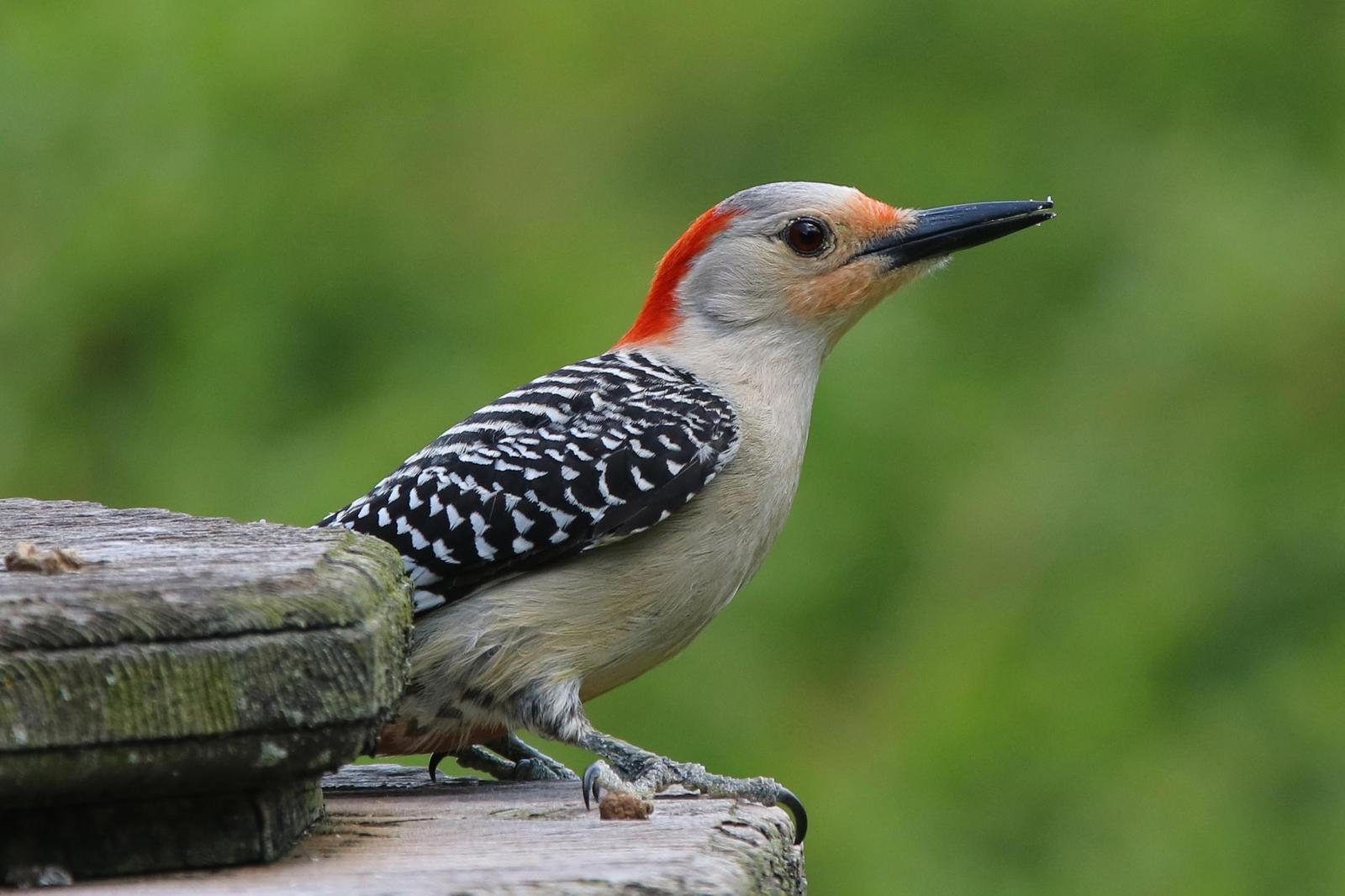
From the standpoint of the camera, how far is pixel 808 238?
5.07 m

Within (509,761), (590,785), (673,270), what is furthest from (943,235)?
(590,785)

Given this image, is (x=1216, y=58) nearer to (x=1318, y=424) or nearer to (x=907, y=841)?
(x=1318, y=424)

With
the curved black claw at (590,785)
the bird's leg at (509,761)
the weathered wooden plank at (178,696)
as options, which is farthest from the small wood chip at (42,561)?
the bird's leg at (509,761)

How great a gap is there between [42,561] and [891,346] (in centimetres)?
482

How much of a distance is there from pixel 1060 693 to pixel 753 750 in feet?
3.90

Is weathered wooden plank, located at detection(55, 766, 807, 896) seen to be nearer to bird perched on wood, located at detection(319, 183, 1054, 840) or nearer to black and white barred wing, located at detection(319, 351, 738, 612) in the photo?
bird perched on wood, located at detection(319, 183, 1054, 840)

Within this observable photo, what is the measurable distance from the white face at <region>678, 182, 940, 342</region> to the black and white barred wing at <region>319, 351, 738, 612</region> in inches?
20.3

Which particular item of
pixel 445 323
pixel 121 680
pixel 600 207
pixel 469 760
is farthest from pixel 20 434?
pixel 121 680

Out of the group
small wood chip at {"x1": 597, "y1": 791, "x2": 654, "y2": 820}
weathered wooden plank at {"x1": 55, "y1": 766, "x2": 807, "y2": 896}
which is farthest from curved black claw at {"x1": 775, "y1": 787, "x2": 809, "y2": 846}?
small wood chip at {"x1": 597, "y1": 791, "x2": 654, "y2": 820}

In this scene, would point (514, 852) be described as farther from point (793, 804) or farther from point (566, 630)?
point (566, 630)

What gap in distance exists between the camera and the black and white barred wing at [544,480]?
156 inches

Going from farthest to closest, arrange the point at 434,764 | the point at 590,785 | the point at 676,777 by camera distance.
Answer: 1. the point at 434,764
2. the point at 676,777
3. the point at 590,785

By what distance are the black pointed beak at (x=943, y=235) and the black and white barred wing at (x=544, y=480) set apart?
83cm

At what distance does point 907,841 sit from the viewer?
6086 millimetres
